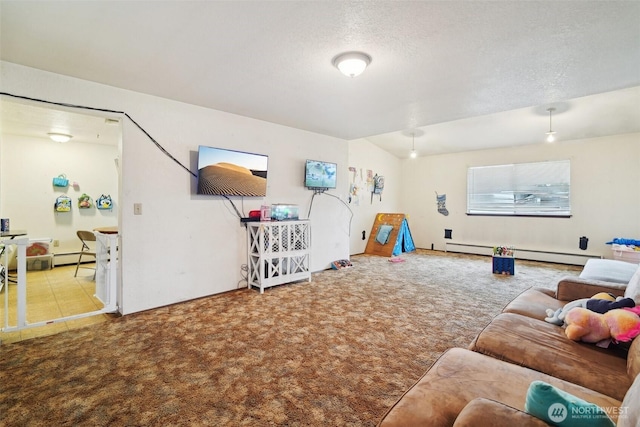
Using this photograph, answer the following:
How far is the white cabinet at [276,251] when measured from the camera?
3.73 meters

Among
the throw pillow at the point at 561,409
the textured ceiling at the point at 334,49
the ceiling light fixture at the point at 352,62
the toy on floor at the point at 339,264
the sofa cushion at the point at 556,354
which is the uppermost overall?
the textured ceiling at the point at 334,49

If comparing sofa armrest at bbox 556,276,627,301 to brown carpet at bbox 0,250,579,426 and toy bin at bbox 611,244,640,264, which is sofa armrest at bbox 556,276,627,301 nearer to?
brown carpet at bbox 0,250,579,426

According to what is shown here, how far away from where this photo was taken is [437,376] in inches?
47.5

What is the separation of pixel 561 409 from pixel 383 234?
5.87 meters

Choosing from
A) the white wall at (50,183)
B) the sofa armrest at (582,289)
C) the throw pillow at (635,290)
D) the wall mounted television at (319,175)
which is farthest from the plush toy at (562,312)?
the white wall at (50,183)

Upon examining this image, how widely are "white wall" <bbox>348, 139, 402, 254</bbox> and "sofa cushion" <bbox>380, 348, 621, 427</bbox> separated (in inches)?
201

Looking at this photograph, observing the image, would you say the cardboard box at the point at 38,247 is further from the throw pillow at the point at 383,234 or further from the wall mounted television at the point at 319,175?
the throw pillow at the point at 383,234

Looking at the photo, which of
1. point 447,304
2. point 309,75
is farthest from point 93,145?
point 447,304

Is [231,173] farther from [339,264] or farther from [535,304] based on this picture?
[535,304]

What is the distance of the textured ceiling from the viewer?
179 centimetres

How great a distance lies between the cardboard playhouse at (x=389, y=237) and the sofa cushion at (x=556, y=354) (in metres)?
4.62

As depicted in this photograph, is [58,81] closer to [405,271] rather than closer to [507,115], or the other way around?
[405,271]

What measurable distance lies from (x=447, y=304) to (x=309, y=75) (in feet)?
9.35

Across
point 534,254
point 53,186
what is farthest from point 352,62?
point 53,186
